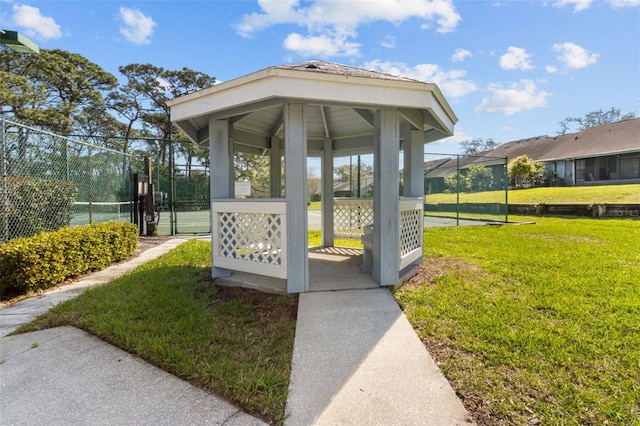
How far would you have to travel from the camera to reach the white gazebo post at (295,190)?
141 inches

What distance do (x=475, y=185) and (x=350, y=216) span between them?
26.5 ft

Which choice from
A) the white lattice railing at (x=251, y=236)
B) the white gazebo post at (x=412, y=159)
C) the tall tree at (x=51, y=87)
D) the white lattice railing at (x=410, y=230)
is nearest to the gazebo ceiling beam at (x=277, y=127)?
the white lattice railing at (x=251, y=236)

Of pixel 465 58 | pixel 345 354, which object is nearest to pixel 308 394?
pixel 345 354

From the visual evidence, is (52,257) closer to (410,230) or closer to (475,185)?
(410,230)

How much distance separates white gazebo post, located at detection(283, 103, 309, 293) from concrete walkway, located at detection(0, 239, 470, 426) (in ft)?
2.42

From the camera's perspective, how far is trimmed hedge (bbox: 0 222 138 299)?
3885 millimetres

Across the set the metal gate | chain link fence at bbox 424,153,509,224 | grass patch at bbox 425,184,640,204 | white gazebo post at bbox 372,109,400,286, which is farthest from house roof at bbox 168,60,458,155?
grass patch at bbox 425,184,640,204

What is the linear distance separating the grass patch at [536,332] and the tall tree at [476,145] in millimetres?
60246

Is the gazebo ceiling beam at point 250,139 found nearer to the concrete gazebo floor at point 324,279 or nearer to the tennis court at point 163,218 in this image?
the tennis court at point 163,218

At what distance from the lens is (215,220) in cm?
433

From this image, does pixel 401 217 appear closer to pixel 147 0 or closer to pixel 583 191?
pixel 147 0

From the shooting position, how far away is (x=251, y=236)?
161 inches

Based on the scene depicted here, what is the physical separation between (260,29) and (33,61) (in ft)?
71.8

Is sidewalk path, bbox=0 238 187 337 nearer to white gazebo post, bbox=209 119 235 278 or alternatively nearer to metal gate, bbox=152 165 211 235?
white gazebo post, bbox=209 119 235 278
